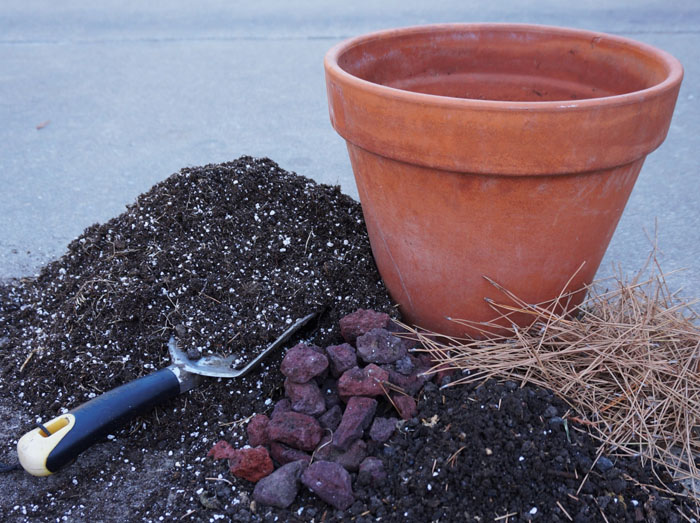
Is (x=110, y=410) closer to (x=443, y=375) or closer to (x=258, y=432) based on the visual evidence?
(x=258, y=432)

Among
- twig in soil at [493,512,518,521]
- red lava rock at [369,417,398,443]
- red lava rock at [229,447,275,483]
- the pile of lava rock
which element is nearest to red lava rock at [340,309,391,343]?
the pile of lava rock

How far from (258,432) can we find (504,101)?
81cm

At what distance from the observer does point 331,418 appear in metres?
1.20

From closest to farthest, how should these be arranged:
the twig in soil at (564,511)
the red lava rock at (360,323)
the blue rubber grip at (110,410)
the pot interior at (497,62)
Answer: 1. the twig in soil at (564,511)
2. the blue rubber grip at (110,410)
3. the red lava rock at (360,323)
4. the pot interior at (497,62)

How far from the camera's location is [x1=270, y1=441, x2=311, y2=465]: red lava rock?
114 cm

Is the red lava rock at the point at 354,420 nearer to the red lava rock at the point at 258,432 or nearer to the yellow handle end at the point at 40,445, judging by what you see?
the red lava rock at the point at 258,432

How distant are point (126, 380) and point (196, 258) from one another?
32 centimetres

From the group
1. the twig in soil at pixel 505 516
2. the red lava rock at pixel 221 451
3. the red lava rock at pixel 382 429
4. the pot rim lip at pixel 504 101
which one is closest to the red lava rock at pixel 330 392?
the red lava rock at pixel 382 429

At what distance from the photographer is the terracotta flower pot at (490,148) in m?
1.08

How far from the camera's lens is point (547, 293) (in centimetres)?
133

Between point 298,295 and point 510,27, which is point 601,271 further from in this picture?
point 298,295

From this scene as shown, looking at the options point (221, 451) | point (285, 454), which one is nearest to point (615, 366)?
point (285, 454)

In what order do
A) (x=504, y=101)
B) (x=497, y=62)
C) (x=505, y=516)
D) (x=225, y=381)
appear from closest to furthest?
(x=505, y=516)
(x=504, y=101)
(x=225, y=381)
(x=497, y=62)

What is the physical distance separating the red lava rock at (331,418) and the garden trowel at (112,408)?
0.21 meters
